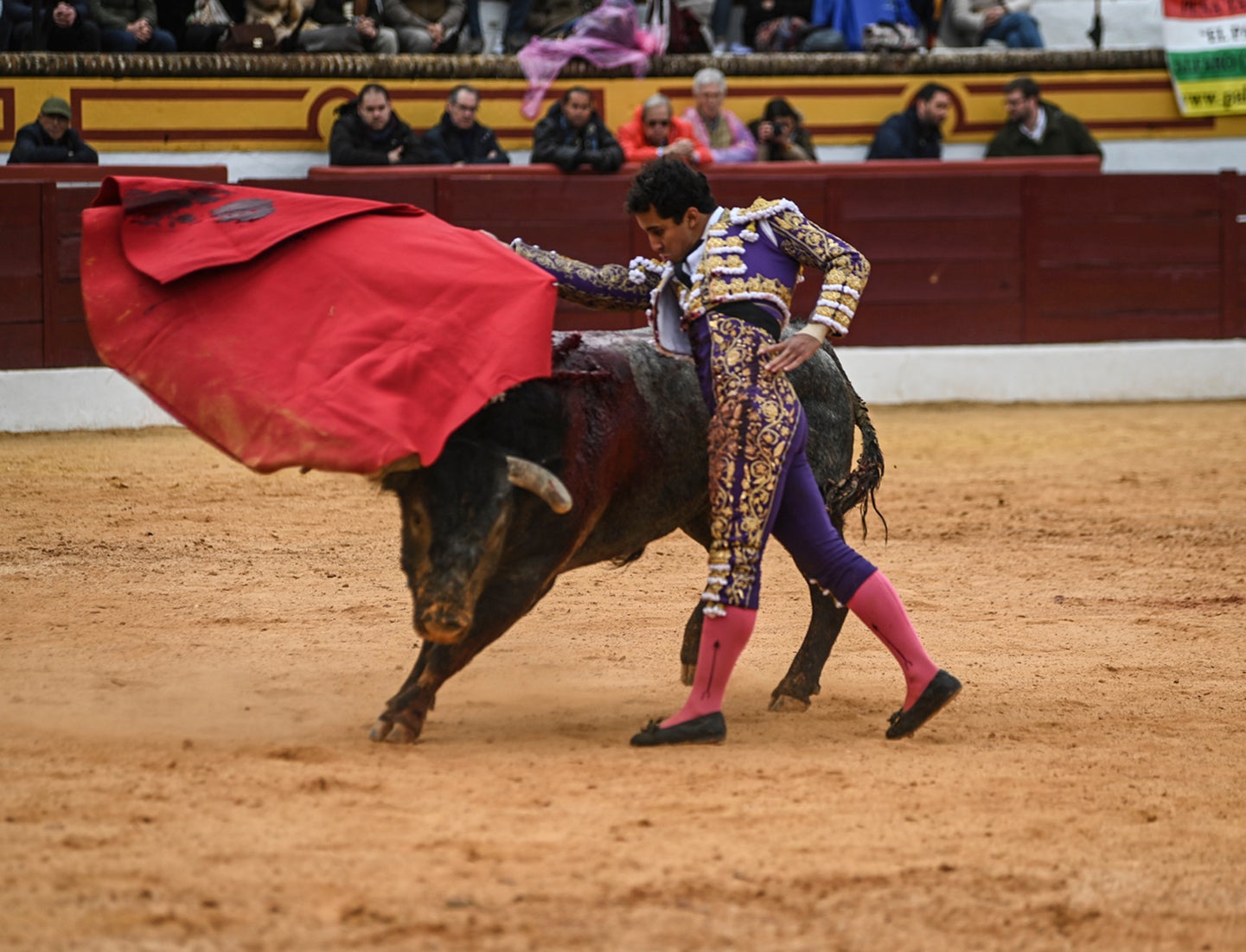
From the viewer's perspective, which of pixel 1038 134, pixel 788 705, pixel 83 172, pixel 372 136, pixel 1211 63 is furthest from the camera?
pixel 1211 63

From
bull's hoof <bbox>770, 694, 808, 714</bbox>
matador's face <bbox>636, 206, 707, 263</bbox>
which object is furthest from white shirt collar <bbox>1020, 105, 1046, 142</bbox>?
matador's face <bbox>636, 206, 707, 263</bbox>

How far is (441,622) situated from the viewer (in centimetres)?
324

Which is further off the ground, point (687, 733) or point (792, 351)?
point (792, 351)

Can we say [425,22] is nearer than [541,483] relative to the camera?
No

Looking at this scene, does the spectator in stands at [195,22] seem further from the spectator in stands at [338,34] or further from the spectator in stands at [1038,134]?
the spectator in stands at [1038,134]

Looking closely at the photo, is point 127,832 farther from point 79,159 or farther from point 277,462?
point 79,159

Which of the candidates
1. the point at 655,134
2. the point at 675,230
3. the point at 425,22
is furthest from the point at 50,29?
the point at 675,230

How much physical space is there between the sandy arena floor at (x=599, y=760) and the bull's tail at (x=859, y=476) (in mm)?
454

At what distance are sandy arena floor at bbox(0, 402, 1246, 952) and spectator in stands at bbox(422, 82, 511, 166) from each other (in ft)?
12.0

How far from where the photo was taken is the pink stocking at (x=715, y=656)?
11.0 ft

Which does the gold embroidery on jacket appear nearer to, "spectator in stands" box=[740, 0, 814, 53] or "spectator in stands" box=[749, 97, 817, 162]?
"spectator in stands" box=[749, 97, 817, 162]

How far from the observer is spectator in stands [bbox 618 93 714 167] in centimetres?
935

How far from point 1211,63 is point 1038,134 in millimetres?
1468

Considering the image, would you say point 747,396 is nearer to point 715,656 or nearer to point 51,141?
point 715,656
